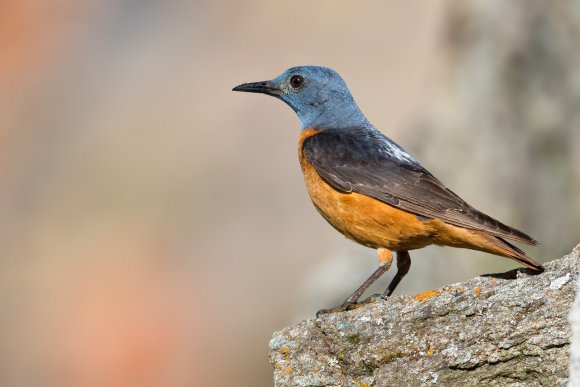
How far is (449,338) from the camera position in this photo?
655 cm

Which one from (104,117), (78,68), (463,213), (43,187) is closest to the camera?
(463,213)

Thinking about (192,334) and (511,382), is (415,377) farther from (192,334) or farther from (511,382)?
(192,334)

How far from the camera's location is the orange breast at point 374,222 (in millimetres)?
8688

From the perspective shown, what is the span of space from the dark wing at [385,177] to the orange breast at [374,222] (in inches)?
3.1

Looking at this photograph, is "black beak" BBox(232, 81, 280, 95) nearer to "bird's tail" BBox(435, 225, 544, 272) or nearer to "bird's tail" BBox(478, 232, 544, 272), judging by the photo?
"bird's tail" BBox(435, 225, 544, 272)

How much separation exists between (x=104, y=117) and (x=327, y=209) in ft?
71.9

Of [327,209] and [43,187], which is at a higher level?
[43,187]

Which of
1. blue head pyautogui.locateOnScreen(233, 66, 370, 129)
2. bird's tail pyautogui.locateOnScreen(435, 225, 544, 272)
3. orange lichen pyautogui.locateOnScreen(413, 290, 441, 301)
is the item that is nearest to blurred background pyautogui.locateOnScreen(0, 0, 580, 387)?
blue head pyautogui.locateOnScreen(233, 66, 370, 129)

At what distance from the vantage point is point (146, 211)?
23.6m

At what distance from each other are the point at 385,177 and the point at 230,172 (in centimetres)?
1457

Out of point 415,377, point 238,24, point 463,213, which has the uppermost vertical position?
point 238,24

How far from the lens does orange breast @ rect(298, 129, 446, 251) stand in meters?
8.69

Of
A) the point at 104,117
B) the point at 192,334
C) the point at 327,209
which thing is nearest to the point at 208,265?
the point at 192,334

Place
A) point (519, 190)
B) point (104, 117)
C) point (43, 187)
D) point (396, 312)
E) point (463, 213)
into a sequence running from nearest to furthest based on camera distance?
point (396, 312) < point (463, 213) < point (519, 190) < point (43, 187) < point (104, 117)
